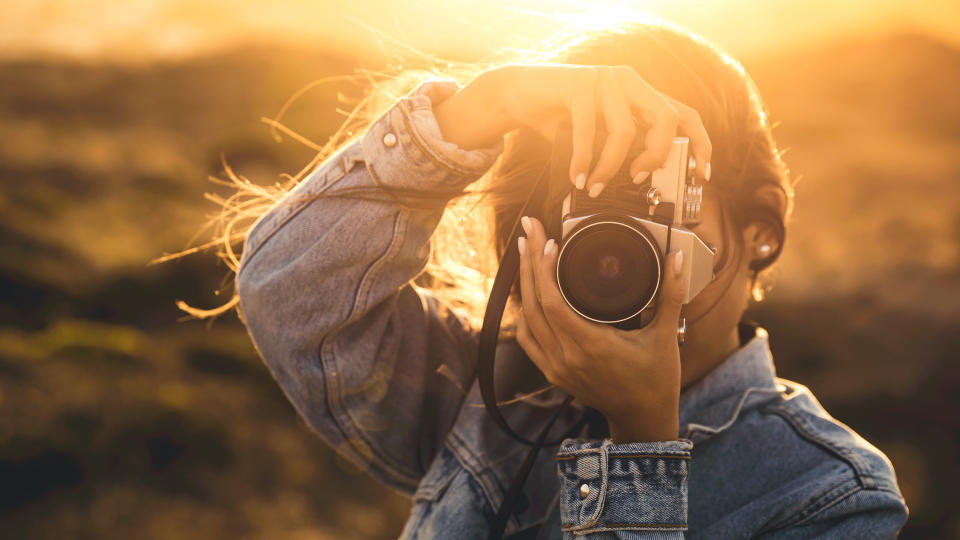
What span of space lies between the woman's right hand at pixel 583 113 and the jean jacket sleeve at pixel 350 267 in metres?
0.04

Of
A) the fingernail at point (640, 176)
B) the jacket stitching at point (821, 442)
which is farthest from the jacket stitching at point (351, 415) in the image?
the jacket stitching at point (821, 442)

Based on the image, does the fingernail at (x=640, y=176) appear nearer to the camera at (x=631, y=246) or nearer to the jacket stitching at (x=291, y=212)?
the camera at (x=631, y=246)

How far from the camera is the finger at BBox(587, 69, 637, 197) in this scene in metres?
0.82

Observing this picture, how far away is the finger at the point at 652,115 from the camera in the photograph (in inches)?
32.3

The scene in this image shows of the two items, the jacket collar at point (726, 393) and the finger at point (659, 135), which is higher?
the finger at point (659, 135)

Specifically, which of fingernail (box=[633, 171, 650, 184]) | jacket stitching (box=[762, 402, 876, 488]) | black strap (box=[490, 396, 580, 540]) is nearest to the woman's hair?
fingernail (box=[633, 171, 650, 184])

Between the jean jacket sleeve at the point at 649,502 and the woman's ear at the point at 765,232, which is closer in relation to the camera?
the jean jacket sleeve at the point at 649,502

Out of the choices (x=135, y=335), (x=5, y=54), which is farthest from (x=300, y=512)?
(x=5, y=54)

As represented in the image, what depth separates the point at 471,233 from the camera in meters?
1.19

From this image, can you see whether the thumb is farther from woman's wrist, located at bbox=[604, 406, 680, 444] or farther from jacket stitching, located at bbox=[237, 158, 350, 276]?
jacket stitching, located at bbox=[237, 158, 350, 276]

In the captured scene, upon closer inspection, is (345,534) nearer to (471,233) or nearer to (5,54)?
(471,233)

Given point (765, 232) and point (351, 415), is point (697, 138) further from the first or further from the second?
point (351, 415)

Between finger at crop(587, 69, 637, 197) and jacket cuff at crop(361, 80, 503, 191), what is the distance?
0.51 ft

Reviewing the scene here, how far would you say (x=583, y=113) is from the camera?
2.71ft
